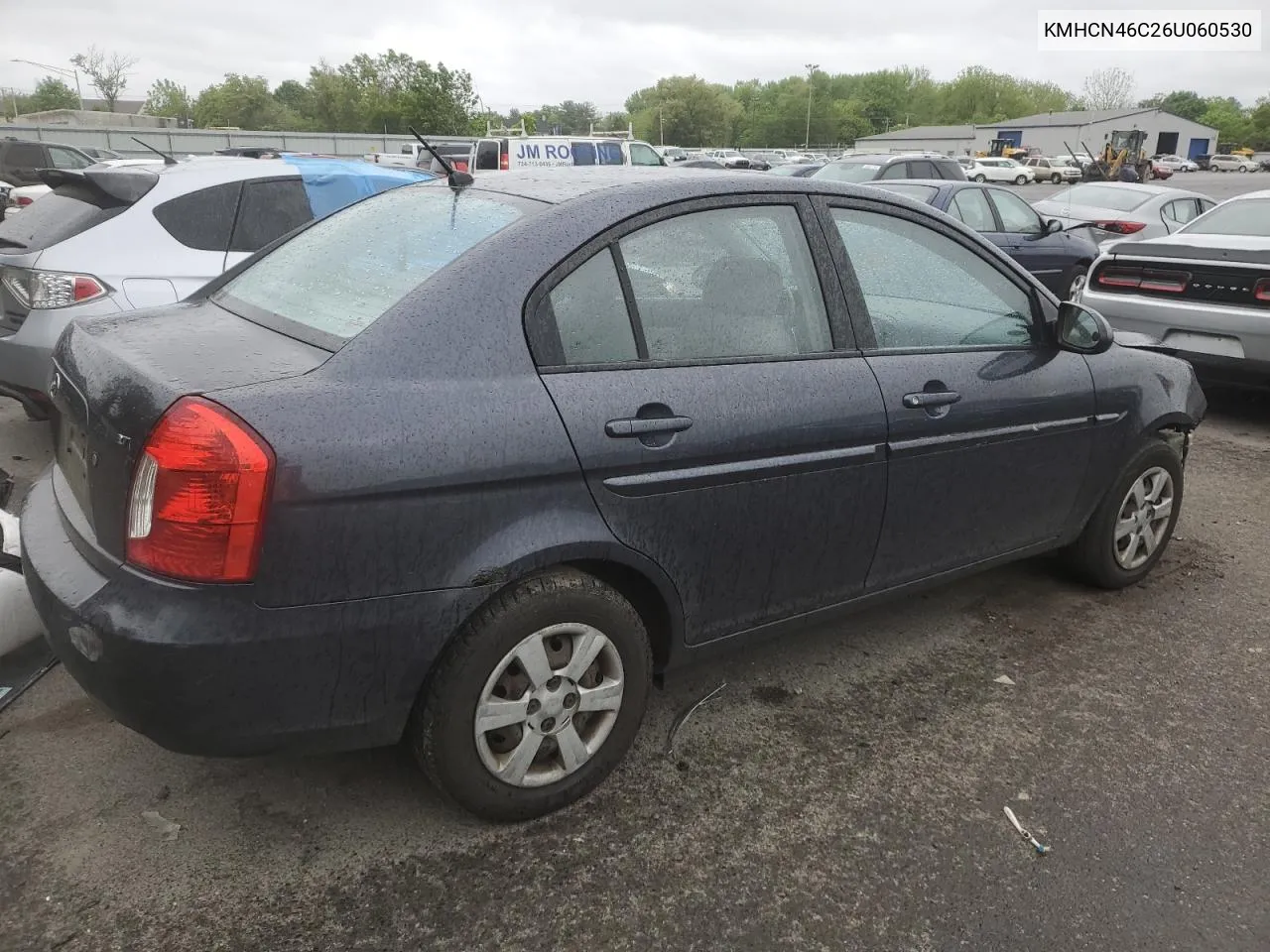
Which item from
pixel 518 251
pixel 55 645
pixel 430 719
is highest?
pixel 518 251

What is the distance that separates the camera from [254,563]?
6.72 ft

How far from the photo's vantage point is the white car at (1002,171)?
50.8 metres

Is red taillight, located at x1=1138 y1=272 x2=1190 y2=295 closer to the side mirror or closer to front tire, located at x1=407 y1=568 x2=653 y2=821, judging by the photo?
the side mirror

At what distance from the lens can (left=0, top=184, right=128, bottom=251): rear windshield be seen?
4.72m

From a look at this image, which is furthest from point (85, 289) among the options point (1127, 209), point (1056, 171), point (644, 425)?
point (1056, 171)

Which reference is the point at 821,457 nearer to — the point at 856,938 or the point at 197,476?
the point at 856,938

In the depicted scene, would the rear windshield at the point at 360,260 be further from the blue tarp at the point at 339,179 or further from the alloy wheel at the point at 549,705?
the blue tarp at the point at 339,179

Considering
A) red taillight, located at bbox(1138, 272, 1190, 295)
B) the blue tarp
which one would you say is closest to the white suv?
red taillight, located at bbox(1138, 272, 1190, 295)

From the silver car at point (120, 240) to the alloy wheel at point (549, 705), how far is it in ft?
9.81

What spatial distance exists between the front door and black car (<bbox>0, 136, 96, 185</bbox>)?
21899mm

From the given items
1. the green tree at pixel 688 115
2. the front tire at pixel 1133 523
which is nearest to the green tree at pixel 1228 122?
the green tree at pixel 688 115

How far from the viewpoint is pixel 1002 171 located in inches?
2042

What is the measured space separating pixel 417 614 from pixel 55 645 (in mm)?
887

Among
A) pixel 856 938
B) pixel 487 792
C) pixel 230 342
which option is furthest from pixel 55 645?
pixel 856 938
